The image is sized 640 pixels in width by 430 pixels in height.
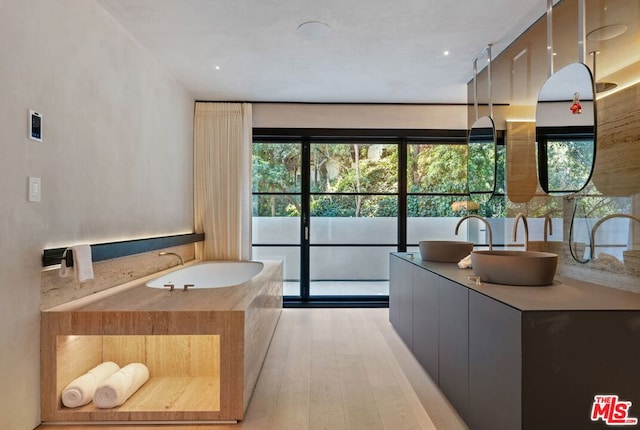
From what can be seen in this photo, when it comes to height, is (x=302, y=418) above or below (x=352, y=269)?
below

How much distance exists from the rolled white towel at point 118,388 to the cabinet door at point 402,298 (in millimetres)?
1977

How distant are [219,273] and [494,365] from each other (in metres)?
3.12

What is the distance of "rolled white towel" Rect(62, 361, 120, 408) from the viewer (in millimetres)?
1960

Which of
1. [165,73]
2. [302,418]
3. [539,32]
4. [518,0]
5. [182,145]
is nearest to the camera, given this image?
[302,418]

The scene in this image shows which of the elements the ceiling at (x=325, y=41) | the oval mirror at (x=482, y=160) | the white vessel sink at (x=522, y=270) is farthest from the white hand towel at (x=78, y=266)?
the oval mirror at (x=482, y=160)

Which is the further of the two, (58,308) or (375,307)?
(375,307)

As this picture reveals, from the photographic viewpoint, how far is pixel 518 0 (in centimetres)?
233

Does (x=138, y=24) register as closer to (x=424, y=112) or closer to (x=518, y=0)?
(x=518, y=0)

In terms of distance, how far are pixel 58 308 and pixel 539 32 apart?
11.6 ft

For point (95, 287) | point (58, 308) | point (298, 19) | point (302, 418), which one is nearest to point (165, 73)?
point (298, 19)

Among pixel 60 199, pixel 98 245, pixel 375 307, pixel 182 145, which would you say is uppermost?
pixel 182 145

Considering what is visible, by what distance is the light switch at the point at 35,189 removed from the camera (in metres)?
1.85

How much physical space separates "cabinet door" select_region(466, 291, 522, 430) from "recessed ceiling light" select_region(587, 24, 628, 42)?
5.00 ft

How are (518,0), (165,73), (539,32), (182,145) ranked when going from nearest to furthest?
(518,0), (539,32), (165,73), (182,145)
